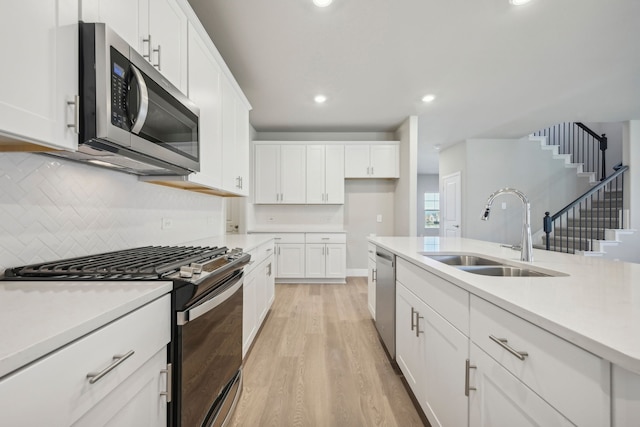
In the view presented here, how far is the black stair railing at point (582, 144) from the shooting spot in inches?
235

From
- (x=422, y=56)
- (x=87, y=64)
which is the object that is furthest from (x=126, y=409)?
(x=422, y=56)

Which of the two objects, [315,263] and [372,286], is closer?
[372,286]

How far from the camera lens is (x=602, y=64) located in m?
2.95

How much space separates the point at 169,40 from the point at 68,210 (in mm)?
1041

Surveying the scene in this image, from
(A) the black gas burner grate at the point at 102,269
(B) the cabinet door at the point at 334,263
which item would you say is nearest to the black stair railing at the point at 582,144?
(B) the cabinet door at the point at 334,263

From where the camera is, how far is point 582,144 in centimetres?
613

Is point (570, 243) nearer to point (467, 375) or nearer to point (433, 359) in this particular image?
point (433, 359)

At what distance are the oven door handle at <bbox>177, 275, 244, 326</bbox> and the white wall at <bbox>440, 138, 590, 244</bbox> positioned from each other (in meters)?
5.61

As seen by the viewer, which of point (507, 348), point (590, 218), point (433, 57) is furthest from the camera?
point (590, 218)

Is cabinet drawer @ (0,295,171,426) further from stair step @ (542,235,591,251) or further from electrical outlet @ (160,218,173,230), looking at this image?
stair step @ (542,235,591,251)

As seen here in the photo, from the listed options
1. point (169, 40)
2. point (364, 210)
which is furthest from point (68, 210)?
point (364, 210)

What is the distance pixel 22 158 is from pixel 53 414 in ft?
3.34

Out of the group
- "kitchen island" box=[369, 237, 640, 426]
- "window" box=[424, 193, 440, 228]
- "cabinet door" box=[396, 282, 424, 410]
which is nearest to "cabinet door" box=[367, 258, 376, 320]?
"cabinet door" box=[396, 282, 424, 410]

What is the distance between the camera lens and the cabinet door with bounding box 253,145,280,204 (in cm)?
483
